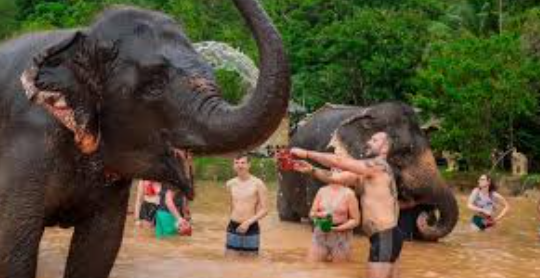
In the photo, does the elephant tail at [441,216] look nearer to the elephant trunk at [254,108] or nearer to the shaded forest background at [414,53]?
the elephant trunk at [254,108]

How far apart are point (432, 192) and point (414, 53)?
73.4 feet

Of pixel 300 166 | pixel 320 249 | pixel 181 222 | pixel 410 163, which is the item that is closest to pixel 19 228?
pixel 300 166

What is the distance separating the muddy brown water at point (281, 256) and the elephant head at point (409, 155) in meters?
0.37

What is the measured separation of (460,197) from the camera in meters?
21.3

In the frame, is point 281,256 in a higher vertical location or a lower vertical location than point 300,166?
lower

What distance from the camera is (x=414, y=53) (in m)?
32.3

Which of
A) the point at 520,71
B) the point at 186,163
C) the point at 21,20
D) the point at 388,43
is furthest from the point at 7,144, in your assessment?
the point at 21,20

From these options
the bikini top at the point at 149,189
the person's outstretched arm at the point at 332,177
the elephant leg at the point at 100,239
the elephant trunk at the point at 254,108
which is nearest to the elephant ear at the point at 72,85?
the elephant leg at the point at 100,239

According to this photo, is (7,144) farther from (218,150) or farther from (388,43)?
(388,43)

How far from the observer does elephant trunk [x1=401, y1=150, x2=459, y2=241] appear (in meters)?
10.5

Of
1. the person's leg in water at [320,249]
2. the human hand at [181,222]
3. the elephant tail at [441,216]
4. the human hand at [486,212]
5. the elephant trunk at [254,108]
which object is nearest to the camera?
the elephant trunk at [254,108]

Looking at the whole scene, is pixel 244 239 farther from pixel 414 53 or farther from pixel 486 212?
pixel 414 53

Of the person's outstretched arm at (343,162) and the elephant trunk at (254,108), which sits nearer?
the elephant trunk at (254,108)

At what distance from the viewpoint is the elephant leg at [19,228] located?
14.8 ft
